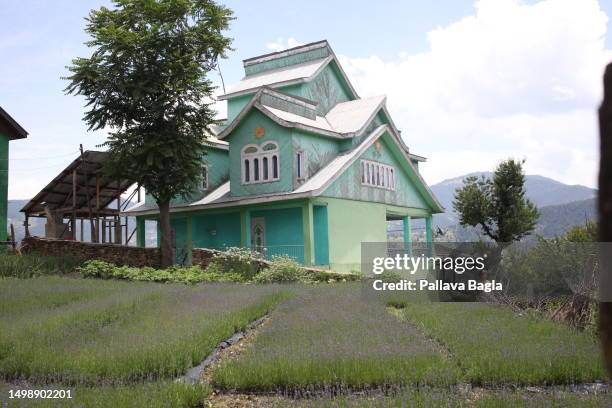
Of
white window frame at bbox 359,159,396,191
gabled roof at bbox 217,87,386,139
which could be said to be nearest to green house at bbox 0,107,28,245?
gabled roof at bbox 217,87,386,139

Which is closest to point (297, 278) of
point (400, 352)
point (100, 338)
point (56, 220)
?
point (100, 338)

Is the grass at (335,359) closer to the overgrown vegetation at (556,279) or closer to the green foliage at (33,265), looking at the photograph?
the overgrown vegetation at (556,279)

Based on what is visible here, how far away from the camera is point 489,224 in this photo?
116 feet

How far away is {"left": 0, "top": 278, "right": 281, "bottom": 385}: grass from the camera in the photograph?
→ 24.1 ft

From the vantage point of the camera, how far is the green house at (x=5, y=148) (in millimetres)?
Result: 24969

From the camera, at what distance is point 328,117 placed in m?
30.6

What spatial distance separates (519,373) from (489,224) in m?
29.8

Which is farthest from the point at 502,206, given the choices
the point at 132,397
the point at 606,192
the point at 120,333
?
the point at 606,192

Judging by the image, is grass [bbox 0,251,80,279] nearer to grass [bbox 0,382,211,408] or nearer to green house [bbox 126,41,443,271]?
green house [bbox 126,41,443,271]

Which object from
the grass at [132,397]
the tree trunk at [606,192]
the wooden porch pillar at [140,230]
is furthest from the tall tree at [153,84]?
the tree trunk at [606,192]

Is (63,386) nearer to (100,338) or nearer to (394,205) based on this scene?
(100,338)

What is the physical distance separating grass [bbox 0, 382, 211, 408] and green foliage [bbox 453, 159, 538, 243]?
97.7ft

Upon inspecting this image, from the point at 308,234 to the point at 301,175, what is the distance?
290 centimetres

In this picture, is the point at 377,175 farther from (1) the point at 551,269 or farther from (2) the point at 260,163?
(1) the point at 551,269
